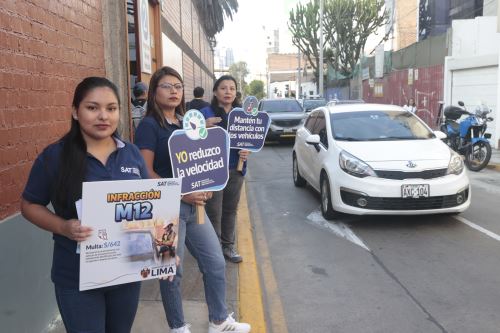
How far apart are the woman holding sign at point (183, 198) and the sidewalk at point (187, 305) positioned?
0.40 meters

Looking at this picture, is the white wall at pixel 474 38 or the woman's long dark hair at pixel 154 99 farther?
the white wall at pixel 474 38

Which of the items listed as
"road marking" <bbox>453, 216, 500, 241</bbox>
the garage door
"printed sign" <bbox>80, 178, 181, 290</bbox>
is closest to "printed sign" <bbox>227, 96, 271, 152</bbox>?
"printed sign" <bbox>80, 178, 181, 290</bbox>

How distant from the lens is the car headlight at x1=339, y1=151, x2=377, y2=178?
634 centimetres

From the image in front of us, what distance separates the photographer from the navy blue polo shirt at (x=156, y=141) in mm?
3078

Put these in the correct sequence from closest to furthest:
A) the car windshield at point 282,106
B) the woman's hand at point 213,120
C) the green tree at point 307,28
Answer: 1. the woman's hand at point 213,120
2. the car windshield at point 282,106
3. the green tree at point 307,28

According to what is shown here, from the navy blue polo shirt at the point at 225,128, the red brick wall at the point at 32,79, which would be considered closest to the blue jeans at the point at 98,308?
the red brick wall at the point at 32,79

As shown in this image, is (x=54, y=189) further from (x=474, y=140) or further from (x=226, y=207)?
(x=474, y=140)

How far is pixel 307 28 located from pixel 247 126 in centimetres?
3888

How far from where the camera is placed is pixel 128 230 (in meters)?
2.19

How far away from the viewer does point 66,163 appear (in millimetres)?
2168

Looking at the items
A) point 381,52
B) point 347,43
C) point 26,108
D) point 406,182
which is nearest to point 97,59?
point 26,108

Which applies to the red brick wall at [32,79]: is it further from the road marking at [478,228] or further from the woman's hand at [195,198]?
the road marking at [478,228]

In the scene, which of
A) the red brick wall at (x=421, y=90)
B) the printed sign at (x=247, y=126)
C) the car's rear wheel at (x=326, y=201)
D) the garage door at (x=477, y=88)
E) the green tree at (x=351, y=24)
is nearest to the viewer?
the printed sign at (x=247, y=126)

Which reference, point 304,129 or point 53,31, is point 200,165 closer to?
point 53,31
